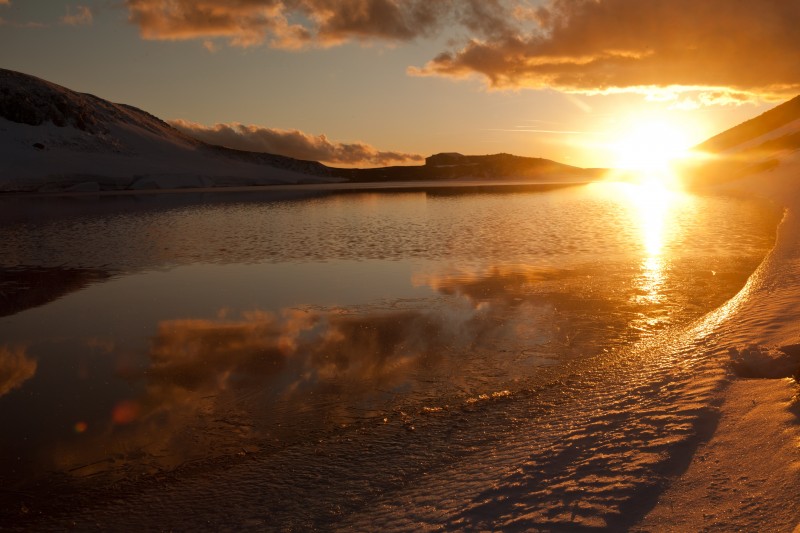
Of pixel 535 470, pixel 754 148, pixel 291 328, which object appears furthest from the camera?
pixel 754 148

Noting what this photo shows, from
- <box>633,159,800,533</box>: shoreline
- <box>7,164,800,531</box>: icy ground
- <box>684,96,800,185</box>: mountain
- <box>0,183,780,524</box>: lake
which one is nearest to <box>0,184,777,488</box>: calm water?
<box>0,183,780,524</box>: lake

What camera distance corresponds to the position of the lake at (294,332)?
7273 mm

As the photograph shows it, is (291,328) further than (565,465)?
Yes

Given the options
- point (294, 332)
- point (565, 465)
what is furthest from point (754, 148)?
point (565, 465)

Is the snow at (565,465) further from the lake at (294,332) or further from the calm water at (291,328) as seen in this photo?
the calm water at (291,328)

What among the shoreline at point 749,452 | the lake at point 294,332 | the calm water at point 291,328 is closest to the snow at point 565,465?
the shoreline at point 749,452

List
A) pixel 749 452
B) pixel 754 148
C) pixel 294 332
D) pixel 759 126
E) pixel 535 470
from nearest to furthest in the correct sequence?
pixel 749 452 < pixel 535 470 < pixel 294 332 < pixel 754 148 < pixel 759 126

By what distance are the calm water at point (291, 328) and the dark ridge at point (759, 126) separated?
12778 centimetres

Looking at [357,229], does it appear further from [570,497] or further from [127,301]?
[570,497]

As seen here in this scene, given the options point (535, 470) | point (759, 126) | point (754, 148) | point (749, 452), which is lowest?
point (535, 470)

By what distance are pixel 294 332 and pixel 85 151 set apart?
132313 millimetres

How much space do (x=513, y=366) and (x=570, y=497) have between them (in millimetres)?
3872

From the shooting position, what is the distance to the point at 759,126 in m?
139

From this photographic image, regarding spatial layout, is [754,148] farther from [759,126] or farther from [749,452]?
[749,452]
